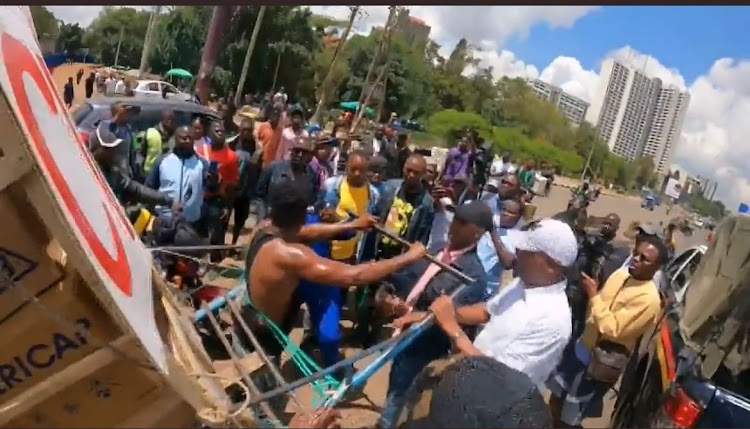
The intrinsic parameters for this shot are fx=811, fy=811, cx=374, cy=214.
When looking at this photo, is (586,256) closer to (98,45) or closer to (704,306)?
(704,306)

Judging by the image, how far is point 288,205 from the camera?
3.28 m

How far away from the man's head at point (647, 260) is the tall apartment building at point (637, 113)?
108 metres

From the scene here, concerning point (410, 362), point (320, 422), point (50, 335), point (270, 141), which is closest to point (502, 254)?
point (410, 362)

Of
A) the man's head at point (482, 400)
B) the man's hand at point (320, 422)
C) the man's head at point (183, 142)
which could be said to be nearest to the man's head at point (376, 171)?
the man's head at point (183, 142)

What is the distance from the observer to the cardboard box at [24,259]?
2064 millimetres

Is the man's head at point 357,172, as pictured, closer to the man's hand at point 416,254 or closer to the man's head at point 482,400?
the man's hand at point 416,254

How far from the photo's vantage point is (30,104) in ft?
6.76

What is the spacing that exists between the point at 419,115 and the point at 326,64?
31.8 feet

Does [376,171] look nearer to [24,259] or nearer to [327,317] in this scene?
[327,317]

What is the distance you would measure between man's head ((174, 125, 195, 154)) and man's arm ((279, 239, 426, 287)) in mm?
2447

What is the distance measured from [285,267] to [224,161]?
347cm

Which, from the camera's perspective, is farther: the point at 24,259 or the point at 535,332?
the point at 535,332

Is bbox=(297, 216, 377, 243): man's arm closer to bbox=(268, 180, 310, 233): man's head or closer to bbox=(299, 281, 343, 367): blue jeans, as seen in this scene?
bbox=(299, 281, 343, 367): blue jeans

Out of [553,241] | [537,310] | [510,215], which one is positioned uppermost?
[553,241]
